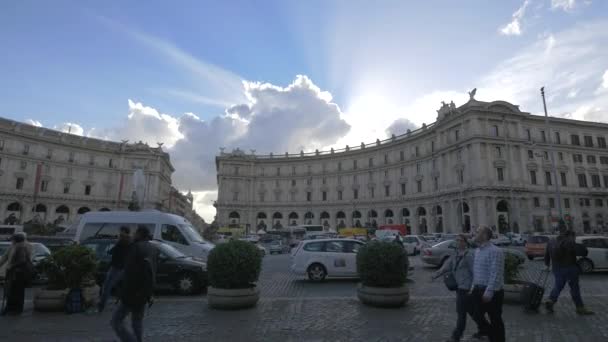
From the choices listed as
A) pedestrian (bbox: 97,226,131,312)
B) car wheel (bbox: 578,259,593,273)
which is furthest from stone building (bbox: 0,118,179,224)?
car wheel (bbox: 578,259,593,273)

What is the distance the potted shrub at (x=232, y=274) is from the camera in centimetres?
852

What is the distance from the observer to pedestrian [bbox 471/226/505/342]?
4949mm

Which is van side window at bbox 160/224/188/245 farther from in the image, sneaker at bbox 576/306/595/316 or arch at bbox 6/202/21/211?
arch at bbox 6/202/21/211

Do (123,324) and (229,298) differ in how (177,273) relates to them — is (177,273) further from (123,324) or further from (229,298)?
(123,324)

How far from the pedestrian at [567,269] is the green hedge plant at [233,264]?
23.1 feet

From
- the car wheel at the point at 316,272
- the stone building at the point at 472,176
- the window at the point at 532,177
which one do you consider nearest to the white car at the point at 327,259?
the car wheel at the point at 316,272

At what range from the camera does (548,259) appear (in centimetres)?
861

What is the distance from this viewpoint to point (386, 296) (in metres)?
8.50

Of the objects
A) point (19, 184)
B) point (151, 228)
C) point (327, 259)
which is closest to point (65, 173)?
point (19, 184)

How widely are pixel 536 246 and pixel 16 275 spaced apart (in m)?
24.5

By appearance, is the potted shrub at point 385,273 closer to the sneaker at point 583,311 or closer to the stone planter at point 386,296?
the stone planter at point 386,296

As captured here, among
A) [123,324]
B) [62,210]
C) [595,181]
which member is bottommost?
[123,324]

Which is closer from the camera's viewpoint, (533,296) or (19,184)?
(533,296)

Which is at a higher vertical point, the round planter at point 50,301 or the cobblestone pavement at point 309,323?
the round planter at point 50,301
